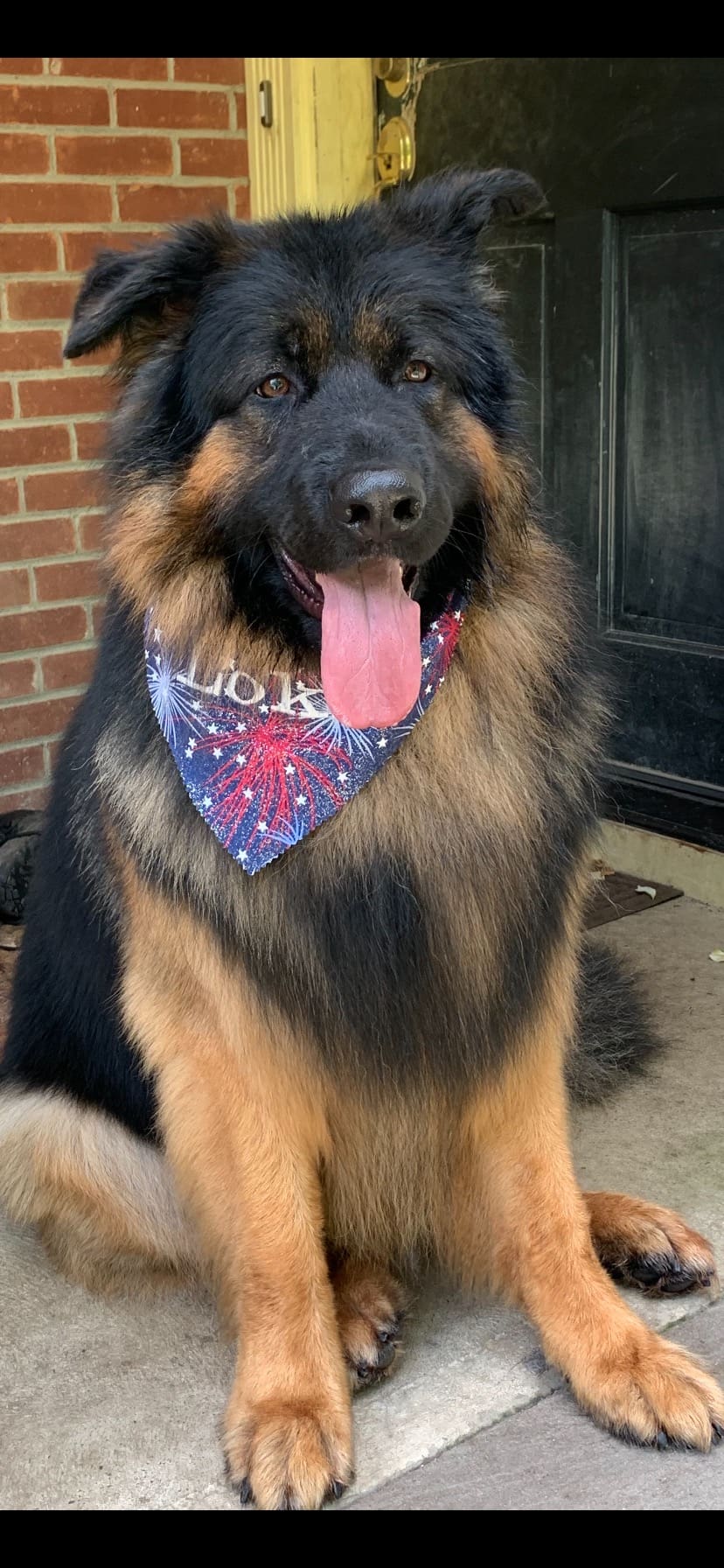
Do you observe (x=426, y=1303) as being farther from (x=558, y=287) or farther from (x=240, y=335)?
(x=558, y=287)

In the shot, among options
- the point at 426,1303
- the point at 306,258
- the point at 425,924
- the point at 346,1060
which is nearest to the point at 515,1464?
the point at 426,1303

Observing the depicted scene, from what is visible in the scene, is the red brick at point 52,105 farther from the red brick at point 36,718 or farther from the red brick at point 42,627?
the red brick at point 36,718

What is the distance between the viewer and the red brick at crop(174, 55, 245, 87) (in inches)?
Result: 179

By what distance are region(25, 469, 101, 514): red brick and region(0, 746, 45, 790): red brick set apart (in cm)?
78

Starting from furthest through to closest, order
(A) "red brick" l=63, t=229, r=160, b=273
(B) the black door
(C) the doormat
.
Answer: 1. (A) "red brick" l=63, t=229, r=160, b=273
2. (C) the doormat
3. (B) the black door

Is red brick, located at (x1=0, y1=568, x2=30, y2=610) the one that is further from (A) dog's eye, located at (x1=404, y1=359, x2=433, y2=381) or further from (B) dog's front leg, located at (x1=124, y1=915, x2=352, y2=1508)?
(A) dog's eye, located at (x1=404, y1=359, x2=433, y2=381)

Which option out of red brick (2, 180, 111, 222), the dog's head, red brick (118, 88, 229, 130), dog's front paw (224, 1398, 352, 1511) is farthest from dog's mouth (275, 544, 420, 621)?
red brick (118, 88, 229, 130)

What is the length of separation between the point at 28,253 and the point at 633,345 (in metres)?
1.85

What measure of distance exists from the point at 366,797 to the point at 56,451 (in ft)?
8.58

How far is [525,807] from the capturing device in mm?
2408

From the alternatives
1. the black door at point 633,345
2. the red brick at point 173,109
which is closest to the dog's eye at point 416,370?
the black door at point 633,345

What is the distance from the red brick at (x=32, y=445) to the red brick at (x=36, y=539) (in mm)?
181

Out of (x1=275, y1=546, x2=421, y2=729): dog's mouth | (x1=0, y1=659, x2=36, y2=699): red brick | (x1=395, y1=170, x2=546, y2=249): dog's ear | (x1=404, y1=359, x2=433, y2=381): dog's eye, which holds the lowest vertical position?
(x1=0, y1=659, x2=36, y2=699): red brick

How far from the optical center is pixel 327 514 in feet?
6.86
